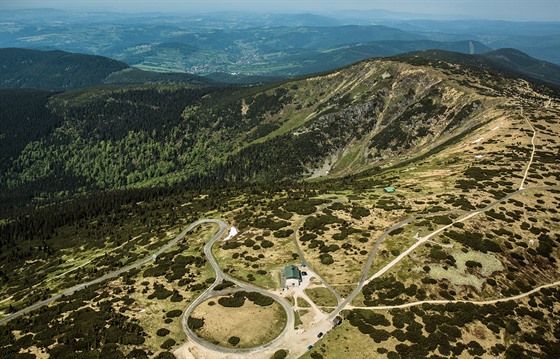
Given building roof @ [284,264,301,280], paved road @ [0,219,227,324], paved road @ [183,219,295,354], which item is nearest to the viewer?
paved road @ [183,219,295,354]

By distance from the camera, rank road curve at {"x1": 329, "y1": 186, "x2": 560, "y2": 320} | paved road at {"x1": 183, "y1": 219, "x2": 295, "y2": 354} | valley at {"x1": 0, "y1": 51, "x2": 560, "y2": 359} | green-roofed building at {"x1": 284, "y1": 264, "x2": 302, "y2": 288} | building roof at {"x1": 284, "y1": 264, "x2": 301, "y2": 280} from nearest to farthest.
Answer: paved road at {"x1": 183, "y1": 219, "x2": 295, "y2": 354}
valley at {"x1": 0, "y1": 51, "x2": 560, "y2": 359}
road curve at {"x1": 329, "y1": 186, "x2": 560, "y2": 320}
green-roofed building at {"x1": 284, "y1": 264, "x2": 302, "y2": 288}
building roof at {"x1": 284, "y1": 264, "x2": 301, "y2": 280}

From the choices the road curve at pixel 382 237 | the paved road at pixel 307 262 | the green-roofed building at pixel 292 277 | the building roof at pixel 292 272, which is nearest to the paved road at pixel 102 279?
the paved road at pixel 307 262

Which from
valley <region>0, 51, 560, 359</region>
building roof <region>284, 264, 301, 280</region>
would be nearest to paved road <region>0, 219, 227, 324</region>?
valley <region>0, 51, 560, 359</region>

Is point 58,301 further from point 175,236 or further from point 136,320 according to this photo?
point 175,236

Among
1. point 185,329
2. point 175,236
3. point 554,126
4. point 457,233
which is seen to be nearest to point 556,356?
point 457,233

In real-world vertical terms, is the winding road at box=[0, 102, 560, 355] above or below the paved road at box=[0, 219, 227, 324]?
above

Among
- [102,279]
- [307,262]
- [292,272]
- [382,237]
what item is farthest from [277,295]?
[102,279]

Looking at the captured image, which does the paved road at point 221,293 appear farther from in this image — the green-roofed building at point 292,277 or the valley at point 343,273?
the green-roofed building at point 292,277

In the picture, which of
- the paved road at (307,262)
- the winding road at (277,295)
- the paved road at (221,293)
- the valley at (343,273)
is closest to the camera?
the paved road at (221,293)

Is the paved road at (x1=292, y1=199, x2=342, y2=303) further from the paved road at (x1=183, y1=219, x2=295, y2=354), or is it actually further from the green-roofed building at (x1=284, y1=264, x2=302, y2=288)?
the paved road at (x1=183, y1=219, x2=295, y2=354)
